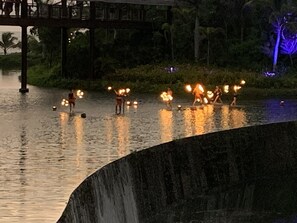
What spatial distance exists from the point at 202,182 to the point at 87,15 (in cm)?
4036

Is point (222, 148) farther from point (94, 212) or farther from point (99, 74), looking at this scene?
point (99, 74)

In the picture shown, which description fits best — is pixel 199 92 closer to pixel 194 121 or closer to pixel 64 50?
pixel 194 121

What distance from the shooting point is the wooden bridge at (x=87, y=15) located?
169 feet

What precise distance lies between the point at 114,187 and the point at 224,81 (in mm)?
36535

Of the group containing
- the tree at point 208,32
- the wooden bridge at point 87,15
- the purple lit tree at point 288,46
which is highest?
the wooden bridge at point 87,15

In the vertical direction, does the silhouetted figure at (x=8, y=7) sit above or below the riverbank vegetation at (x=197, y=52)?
above

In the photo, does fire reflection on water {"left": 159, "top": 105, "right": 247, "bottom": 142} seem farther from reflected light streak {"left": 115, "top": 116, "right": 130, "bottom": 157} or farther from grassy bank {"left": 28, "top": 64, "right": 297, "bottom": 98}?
grassy bank {"left": 28, "top": 64, "right": 297, "bottom": 98}

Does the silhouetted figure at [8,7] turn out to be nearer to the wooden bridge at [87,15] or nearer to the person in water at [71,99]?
the wooden bridge at [87,15]

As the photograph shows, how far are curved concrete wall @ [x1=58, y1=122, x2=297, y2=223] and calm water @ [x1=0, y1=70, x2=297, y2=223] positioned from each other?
0.94m

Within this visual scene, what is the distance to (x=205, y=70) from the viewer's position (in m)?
55.5

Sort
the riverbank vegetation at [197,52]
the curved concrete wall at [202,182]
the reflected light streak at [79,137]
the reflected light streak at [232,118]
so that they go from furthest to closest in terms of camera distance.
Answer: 1. the riverbank vegetation at [197,52]
2. the reflected light streak at [232,118]
3. the reflected light streak at [79,137]
4. the curved concrete wall at [202,182]

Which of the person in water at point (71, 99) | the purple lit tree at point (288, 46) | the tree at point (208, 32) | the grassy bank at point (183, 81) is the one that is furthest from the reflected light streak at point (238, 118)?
the tree at point (208, 32)

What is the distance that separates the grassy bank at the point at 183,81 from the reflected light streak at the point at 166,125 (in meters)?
13.3

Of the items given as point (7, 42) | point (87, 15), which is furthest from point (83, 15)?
point (7, 42)
